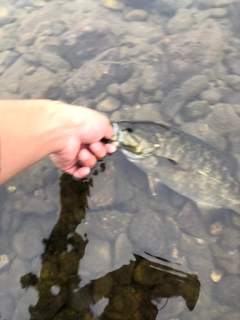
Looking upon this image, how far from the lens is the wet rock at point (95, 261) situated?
342cm

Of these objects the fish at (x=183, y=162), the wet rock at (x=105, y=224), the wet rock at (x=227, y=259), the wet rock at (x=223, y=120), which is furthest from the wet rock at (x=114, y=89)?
the wet rock at (x=227, y=259)

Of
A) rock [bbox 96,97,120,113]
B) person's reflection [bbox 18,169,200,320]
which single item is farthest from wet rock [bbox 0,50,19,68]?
person's reflection [bbox 18,169,200,320]

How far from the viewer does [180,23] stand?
5477 millimetres

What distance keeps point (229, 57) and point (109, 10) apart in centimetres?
262

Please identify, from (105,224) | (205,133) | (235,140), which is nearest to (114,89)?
(205,133)

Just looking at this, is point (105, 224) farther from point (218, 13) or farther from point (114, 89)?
point (218, 13)

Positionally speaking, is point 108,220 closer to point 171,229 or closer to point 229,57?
point 171,229

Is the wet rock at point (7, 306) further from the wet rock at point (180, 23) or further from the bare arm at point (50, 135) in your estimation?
the wet rock at point (180, 23)

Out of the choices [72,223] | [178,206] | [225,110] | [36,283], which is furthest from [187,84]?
[36,283]

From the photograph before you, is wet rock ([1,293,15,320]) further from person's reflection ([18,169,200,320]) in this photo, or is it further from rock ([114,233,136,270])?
rock ([114,233,136,270])

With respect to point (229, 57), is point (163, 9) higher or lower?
higher

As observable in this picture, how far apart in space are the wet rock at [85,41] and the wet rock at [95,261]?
313cm

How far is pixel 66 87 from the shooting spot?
15.9 feet


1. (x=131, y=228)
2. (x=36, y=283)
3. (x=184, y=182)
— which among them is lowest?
(x=36, y=283)
